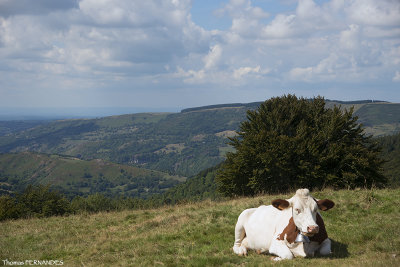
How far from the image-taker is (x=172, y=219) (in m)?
14.9

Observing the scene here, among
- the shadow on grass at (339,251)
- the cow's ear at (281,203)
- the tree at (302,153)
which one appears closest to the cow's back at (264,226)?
the cow's ear at (281,203)

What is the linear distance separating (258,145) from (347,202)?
15.9m

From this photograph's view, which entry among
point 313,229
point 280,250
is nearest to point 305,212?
point 313,229

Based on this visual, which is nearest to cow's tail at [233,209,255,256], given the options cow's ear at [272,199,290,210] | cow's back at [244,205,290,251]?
cow's back at [244,205,290,251]

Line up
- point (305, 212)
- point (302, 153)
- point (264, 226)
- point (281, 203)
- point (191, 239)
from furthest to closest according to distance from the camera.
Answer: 1. point (302, 153)
2. point (191, 239)
3. point (264, 226)
4. point (281, 203)
5. point (305, 212)

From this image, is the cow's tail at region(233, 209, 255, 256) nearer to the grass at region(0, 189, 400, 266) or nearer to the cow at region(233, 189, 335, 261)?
the cow at region(233, 189, 335, 261)

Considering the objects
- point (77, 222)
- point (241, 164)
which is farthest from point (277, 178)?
point (77, 222)

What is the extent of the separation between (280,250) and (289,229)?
61 cm

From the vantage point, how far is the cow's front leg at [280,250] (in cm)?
783

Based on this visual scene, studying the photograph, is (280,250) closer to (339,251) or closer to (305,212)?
(305,212)

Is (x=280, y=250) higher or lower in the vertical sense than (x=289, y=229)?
lower

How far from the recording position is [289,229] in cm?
793

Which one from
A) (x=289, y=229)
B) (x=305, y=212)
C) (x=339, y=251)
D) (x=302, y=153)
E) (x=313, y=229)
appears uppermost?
(x=305, y=212)

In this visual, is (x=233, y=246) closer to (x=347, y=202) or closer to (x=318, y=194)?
(x=347, y=202)
